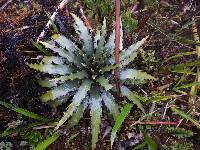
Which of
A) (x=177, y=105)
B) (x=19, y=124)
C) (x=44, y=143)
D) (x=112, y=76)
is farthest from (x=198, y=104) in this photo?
(x=19, y=124)

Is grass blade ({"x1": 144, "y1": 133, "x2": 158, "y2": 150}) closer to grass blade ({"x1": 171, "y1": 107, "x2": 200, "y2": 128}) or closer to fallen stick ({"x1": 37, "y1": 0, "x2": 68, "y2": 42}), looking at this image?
grass blade ({"x1": 171, "y1": 107, "x2": 200, "y2": 128})

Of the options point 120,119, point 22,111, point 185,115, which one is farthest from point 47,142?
point 185,115

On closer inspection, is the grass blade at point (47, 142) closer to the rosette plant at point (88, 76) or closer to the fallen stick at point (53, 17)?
the rosette plant at point (88, 76)

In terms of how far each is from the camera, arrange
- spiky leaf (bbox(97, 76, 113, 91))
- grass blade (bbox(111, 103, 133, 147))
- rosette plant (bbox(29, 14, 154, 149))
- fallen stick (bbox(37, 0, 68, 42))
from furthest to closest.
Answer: fallen stick (bbox(37, 0, 68, 42)) → rosette plant (bbox(29, 14, 154, 149)) → spiky leaf (bbox(97, 76, 113, 91)) → grass blade (bbox(111, 103, 133, 147))

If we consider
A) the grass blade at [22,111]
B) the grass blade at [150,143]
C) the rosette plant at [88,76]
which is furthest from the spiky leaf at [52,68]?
the grass blade at [150,143]

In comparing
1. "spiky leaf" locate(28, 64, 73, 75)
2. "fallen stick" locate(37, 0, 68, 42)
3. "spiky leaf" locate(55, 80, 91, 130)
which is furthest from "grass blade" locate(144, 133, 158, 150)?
"fallen stick" locate(37, 0, 68, 42)

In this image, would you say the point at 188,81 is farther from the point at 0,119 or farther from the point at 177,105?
the point at 0,119

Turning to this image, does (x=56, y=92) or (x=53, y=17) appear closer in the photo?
(x=56, y=92)

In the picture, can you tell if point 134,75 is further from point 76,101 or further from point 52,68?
point 52,68
